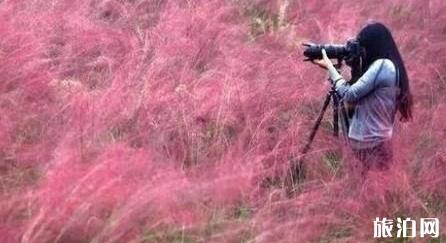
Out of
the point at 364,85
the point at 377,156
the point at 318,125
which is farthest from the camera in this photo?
the point at 318,125

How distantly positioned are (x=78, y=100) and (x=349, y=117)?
1667 mm

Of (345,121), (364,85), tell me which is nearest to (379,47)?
(364,85)

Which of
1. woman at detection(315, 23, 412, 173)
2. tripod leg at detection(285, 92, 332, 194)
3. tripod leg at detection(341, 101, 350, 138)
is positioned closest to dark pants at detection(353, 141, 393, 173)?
woman at detection(315, 23, 412, 173)

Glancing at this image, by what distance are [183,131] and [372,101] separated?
116 cm

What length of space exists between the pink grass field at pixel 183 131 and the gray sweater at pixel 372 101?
17 centimetres

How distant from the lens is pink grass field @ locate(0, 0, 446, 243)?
3.17m

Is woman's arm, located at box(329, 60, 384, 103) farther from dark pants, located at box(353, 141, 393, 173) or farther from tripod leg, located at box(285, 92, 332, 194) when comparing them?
dark pants, located at box(353, 141, 393, 173)

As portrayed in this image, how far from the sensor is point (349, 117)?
14.2 feet

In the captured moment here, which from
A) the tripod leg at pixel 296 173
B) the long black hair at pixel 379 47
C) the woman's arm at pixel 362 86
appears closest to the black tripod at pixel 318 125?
the tripod leg at pixel 296 173

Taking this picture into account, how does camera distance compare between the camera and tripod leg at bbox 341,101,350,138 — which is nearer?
the camera

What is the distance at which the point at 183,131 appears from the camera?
424cm

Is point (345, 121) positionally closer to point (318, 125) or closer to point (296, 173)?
point (318, 125)

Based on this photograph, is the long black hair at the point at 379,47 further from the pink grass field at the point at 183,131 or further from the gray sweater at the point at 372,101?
the pink grass field at the point at 183,131

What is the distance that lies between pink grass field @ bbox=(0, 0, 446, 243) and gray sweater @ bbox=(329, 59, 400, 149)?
0.17 meters
